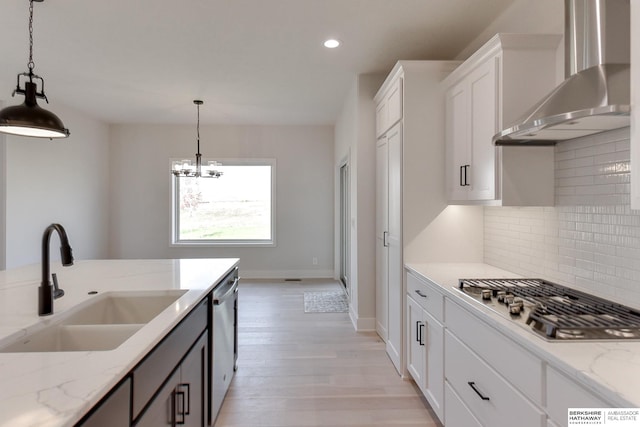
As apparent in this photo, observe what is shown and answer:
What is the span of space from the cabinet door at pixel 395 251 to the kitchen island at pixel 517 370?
68 cm

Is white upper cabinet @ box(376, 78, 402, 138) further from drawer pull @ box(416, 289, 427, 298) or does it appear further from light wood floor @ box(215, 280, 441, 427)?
light wood floor @ box(215, 280, 441, 427)

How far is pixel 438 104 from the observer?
2.67m

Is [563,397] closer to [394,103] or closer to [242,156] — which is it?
[394,103]

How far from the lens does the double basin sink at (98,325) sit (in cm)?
133

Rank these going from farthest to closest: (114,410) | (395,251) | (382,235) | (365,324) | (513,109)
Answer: (365,324) < (382,235) < (395,251) < (513,109) < (114,410)

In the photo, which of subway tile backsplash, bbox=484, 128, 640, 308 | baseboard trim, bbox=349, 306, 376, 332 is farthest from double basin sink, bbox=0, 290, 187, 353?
baseboard trim, bbox=349, 306, 376, 332

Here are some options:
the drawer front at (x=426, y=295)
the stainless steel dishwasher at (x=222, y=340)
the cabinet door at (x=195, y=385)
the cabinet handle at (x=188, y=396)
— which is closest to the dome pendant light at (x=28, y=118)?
the stainless steel dishwasher at (x=222, y=340)

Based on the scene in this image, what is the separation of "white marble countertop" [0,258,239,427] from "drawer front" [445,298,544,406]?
131 cm

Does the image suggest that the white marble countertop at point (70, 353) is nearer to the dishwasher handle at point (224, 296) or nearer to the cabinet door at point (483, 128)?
the dishwasher handle at point (224, 296)

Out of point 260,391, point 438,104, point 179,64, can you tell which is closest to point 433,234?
point 438,104

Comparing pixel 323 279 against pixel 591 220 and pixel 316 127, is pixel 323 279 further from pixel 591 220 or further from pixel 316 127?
pixel 591 220

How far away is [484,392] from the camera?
4.93 feet

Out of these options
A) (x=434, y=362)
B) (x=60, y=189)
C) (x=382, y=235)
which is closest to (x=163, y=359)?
(x=434, y=362)

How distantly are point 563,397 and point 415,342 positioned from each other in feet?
4.71
